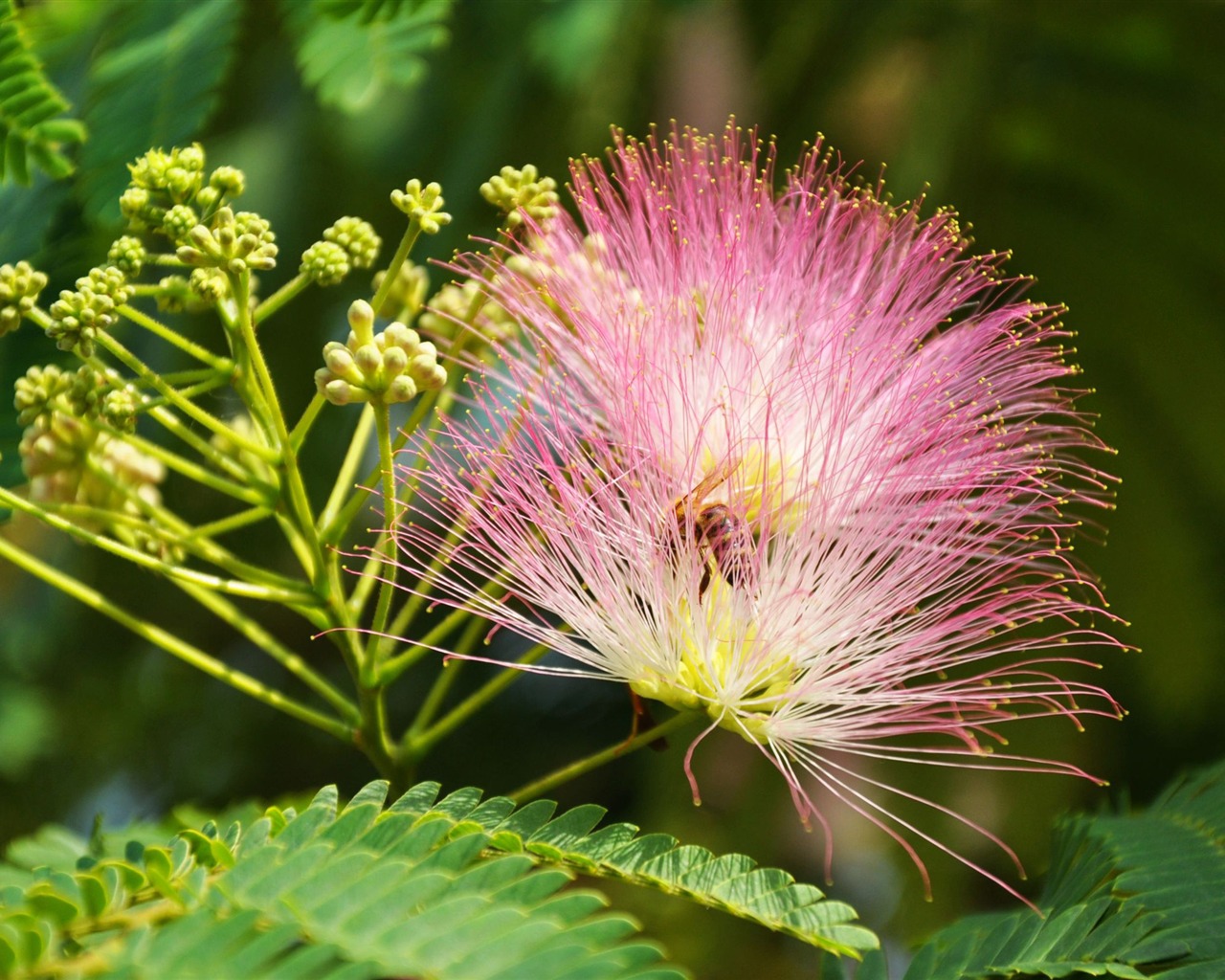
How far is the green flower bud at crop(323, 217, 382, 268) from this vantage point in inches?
75.8

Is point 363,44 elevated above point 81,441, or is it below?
above

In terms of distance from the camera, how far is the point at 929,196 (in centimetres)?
389

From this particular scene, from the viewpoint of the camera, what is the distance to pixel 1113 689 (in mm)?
4707

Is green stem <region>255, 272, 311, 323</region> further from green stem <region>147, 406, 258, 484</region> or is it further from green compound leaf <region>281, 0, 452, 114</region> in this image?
green compound leaf <region>281, 0, 452, 114</region>

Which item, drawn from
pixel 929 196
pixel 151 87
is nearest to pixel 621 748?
pixel 151 87

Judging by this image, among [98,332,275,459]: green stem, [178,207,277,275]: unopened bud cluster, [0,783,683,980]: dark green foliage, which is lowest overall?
[0,783,683,980]: dark green foliage

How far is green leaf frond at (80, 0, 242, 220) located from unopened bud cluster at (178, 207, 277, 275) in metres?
0.35

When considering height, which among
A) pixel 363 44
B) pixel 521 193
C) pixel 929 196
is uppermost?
pixel 929 196

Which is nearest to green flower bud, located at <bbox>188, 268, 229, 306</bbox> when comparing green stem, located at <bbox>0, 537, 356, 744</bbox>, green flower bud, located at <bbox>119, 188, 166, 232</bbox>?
green flower bud, located at <bbox>119, 188, 166, 232</bbox>

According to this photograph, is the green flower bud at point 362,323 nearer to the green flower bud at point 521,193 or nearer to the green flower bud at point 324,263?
the green flower bud at point 324,263

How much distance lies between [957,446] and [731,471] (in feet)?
1.15

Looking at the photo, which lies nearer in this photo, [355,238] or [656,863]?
[656,863]

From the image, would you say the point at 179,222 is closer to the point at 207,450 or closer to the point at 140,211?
the point at 140,211

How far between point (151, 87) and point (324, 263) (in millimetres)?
635
